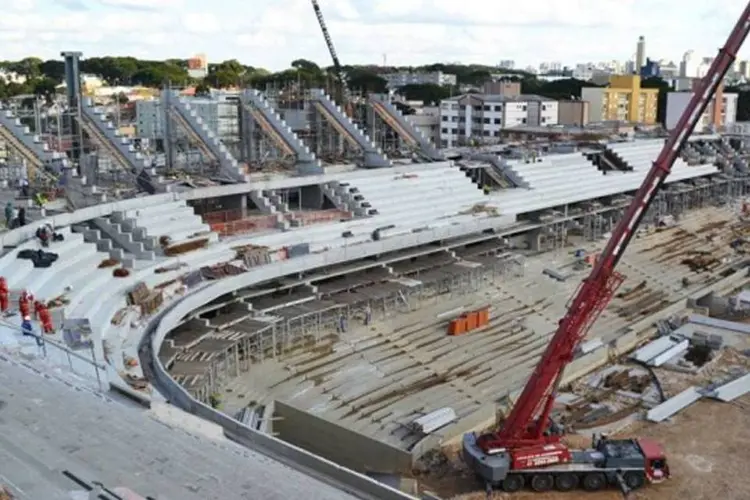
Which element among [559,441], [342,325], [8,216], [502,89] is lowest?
[559,441]

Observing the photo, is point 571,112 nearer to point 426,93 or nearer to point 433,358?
point 426,93

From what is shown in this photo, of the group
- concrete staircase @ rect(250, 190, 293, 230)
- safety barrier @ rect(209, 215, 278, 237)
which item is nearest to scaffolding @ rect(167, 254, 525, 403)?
safety barrier @ rect(209, 215, 278, 237)

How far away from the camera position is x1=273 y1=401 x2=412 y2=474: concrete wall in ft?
50.6

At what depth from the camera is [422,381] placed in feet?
63.5

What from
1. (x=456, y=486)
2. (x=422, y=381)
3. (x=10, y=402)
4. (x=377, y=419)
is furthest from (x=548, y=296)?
(x=10, y=402)

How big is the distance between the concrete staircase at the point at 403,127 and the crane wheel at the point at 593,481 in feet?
76.4

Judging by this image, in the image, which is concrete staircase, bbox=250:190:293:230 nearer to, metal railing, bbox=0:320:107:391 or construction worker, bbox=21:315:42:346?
construction worker, bbox=21:315:42:346

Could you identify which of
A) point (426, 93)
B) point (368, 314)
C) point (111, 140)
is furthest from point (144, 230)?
point (426, 93)

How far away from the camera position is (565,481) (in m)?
14.5

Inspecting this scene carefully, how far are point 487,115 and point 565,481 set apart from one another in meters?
50.7

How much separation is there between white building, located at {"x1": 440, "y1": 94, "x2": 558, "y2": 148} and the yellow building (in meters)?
7.58

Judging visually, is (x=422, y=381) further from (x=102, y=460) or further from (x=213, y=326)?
(x=102, y=460)

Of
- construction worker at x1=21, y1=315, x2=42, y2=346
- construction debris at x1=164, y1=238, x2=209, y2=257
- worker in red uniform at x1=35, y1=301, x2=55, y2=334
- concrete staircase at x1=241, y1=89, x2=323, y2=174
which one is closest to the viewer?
construction worker at x1=21, y1=315, x2=42, y2=346

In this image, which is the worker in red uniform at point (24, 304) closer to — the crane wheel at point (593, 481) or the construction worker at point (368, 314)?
the construction worker at point (368, 314)
